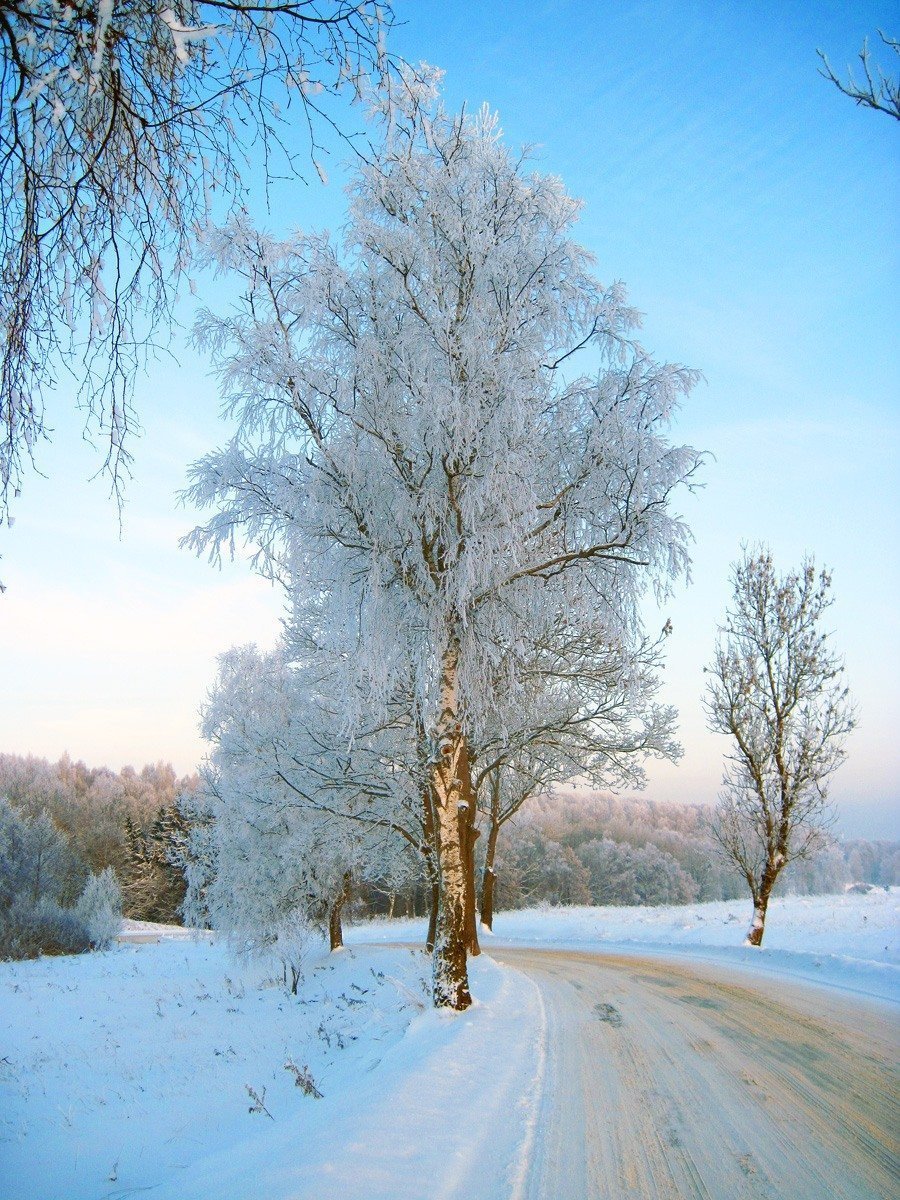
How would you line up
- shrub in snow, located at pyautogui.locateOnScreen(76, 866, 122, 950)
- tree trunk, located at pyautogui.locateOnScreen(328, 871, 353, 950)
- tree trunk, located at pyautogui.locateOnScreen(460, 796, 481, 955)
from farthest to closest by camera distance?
shrub in snow, located at pyautogui.locateOnScreen(76, 866, 122, 950)
tree trunk, located at pyautogui.locateOnScreen(328, 871, 353, 950)
tree trunk, located at pyautogui.locateOnScreen(460, 796, 481, 955)

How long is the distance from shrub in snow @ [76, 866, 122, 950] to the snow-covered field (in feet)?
70.6

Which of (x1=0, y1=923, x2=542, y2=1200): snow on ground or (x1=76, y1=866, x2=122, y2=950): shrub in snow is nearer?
(x1=0, y1=923, x2=542, y2=1200): snow on ground

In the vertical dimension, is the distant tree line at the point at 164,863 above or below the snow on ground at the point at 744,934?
below

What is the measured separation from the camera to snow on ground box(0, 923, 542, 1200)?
347 centimetres

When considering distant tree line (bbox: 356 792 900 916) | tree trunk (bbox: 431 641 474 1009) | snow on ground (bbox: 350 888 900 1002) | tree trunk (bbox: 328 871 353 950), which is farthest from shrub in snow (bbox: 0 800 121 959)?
tree trunk (bbox: 431 641 474 1009)

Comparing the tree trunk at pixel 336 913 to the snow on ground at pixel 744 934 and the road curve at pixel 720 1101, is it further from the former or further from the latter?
the road curve at pixel 720 1101

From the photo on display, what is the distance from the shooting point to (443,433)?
706cm

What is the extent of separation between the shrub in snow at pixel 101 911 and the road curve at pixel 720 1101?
40525mm

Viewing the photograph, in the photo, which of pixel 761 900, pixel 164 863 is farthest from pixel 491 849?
pixel 164 863

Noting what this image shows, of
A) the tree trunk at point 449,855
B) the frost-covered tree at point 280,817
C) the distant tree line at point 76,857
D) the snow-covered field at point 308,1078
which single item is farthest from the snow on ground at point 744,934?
the distant tree line at point 76,857

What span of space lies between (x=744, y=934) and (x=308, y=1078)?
1634 centimetres

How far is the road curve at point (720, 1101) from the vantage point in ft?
11.0

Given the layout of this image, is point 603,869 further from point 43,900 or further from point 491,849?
point 491,849

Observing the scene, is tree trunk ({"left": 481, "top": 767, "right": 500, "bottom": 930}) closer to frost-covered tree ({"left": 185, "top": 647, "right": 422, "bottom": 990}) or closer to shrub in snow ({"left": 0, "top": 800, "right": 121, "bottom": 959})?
frost-covered tree ({"left": 185, "top": 647, "right": 422, "bottom": 990})
